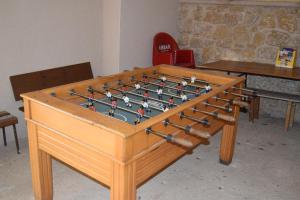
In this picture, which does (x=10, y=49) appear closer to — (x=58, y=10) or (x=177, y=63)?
(x=58, y=10)

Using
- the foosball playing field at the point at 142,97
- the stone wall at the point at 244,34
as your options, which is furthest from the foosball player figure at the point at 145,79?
the stone wall at the point at 244,34

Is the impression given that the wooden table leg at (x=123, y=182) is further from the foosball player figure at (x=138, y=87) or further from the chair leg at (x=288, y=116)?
the chair leg at (x=288, y=116)

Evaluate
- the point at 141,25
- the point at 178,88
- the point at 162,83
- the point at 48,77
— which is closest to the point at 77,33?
the point at 48,77

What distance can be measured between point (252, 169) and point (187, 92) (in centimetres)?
110

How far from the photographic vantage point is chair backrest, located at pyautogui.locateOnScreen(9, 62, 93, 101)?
11.3ft

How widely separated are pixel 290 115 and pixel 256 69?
2.36 feet

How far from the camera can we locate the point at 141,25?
14.9 ft

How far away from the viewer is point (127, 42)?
4.37 m

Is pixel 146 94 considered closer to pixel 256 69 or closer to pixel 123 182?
pixel 123 182

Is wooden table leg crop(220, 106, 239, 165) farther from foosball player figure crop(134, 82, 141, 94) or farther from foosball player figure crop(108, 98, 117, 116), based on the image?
foosball player figure crop(108, 98, 117, 116)

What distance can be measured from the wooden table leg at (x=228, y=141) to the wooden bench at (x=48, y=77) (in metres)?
1.92

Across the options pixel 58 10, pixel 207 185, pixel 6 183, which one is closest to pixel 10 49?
pixel 58 10

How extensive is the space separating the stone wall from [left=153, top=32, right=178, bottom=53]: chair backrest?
0.33 meters

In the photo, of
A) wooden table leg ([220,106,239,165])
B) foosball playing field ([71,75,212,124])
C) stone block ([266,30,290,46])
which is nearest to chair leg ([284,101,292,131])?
stone block ([266,30,290,46])
